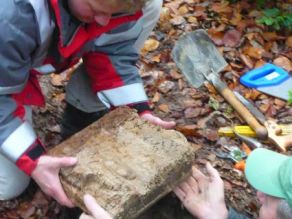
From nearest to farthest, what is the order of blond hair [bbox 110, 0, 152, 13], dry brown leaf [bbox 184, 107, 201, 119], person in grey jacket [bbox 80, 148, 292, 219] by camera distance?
person in grey jacket [bbox 80, 148, 292, 219] < blond hair [bbox 110, 0, 152, 13] < dry brown leaf [bbox 184, 107, 201, 119]

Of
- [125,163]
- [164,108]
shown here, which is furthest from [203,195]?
[164,108]

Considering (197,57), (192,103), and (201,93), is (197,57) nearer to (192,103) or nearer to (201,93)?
(201,93)

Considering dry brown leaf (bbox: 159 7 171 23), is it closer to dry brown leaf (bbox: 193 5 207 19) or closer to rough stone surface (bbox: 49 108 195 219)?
dry brown leaf (bbox: 193 5 207 19)

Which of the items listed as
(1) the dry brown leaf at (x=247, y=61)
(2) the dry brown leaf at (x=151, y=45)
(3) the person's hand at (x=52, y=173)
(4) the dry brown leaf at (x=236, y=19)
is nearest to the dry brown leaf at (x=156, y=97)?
(2) the dry brown leaf at (x=151, y=45)

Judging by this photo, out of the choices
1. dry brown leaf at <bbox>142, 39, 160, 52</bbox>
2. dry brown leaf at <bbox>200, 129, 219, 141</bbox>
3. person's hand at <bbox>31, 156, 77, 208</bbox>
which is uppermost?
person's hand at <bbox>31, 156, 77, 208</bbox>

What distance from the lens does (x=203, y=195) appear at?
235 centimetres

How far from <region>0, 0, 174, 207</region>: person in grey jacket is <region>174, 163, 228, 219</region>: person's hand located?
0.34m

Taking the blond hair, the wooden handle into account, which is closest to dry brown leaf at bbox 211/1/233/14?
the wooden handle

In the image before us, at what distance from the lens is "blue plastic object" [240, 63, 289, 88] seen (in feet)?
11.2

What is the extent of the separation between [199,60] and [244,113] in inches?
22.6

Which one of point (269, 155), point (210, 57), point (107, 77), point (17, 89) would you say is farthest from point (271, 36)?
point (17, 89)

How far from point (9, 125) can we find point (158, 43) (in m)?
1.63

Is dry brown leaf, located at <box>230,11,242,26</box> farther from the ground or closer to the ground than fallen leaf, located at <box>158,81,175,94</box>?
farther from the ground

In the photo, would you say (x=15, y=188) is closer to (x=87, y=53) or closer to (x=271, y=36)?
(x=87, y=53)
